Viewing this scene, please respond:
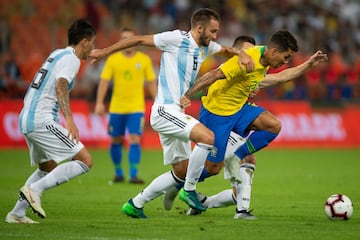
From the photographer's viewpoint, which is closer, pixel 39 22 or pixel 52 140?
pixel 52 140

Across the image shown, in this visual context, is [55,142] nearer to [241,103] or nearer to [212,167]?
[212,167]

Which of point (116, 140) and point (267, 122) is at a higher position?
point (267, 122)

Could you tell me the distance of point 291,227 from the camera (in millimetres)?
9531

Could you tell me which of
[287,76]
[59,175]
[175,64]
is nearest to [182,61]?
[175,64]

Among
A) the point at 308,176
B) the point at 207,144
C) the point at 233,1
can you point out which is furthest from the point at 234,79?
the point at 233,1

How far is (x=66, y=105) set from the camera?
31.1 ft

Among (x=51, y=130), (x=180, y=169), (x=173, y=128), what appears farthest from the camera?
(x=180, y=169)

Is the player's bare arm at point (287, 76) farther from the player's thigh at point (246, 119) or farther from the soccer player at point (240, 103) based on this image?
the player's thigh at point (246, 119)

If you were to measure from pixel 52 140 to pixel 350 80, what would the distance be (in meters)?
19.4

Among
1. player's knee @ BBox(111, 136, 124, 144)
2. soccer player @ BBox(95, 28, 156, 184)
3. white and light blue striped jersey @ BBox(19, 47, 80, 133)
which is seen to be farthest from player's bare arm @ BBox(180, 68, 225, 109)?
player's knee @ BBox(111, 136, 124, 144)

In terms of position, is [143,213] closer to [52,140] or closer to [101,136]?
[52,140]

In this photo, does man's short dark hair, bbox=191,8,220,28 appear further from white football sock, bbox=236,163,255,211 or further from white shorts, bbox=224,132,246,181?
white football sock, bbox=236,163,255,211

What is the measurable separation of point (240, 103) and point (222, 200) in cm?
128

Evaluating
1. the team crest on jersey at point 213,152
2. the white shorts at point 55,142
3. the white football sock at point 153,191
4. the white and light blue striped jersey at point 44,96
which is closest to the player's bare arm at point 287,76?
the team crest on jersey at point 213,152
